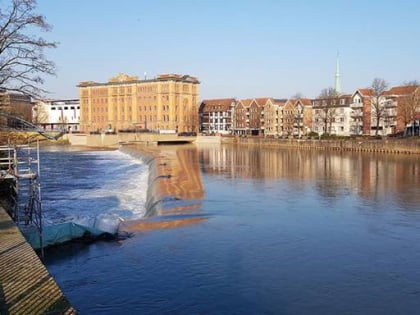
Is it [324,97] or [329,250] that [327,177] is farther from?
[324,97]

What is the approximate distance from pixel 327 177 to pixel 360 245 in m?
19.9

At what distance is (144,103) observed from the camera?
5059 inches

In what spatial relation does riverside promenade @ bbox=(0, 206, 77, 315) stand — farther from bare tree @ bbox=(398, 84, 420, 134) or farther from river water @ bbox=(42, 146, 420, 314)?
bare tree @ bbox=(398, 84, 420, 134)

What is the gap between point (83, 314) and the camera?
33.3 feet

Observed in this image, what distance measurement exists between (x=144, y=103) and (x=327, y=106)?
182 feet

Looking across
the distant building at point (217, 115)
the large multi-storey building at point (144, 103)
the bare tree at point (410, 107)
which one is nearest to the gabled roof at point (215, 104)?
the distant building at point (217, 115)

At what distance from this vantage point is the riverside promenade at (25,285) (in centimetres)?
794

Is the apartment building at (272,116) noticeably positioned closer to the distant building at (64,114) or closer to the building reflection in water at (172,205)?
the distant building at (64,114)

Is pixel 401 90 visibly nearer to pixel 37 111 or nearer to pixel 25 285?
pixel 37 111

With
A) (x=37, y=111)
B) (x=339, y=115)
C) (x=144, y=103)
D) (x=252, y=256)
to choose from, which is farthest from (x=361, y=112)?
(x=252, y=256)

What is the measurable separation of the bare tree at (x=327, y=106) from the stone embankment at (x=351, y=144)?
11.4m

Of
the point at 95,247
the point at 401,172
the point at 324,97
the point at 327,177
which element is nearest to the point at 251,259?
the point at 95,247

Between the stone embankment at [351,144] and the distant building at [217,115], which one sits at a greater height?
the distant building at [217,115]

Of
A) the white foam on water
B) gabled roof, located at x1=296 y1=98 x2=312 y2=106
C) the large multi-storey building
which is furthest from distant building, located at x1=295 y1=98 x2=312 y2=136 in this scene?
the white foam on water
